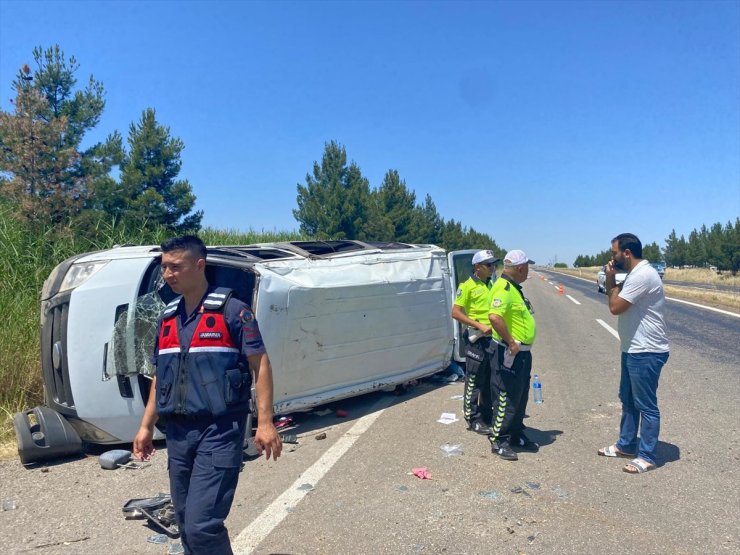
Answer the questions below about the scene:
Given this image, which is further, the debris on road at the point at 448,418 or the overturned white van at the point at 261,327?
the debris on road at the point at 448,418

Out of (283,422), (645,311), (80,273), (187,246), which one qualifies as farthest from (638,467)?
(80,273)

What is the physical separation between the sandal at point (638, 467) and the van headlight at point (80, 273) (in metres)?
5.03

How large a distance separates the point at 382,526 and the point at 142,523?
1627 mm

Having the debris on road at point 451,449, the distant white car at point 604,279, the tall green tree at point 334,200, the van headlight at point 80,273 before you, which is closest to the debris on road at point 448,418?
the debris on road at point 451,449

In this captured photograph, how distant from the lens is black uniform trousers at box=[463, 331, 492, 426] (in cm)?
557

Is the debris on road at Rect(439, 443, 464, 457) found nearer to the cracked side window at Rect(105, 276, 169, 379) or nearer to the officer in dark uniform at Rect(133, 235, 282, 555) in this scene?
the officer in dark uniform at Rect(133, 235, 282, 555)

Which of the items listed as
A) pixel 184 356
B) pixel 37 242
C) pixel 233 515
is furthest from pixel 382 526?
pixel 37 242

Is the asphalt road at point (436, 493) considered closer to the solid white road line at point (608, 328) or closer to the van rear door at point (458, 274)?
the van rear door at point (458, 274)

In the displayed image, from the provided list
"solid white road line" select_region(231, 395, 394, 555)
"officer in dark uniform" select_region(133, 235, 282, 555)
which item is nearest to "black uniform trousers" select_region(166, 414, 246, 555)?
"officer in dark uniform" select_region(133, 235, 282, 555)

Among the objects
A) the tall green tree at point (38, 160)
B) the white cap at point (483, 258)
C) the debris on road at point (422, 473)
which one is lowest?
the debris on road at point (422, 473)

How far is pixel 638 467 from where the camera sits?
439 centimetres

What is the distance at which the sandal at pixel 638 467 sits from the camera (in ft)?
14.4

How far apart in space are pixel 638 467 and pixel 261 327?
3531mm

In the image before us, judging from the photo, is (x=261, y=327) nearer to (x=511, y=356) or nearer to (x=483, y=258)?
(x=511, y=356)
